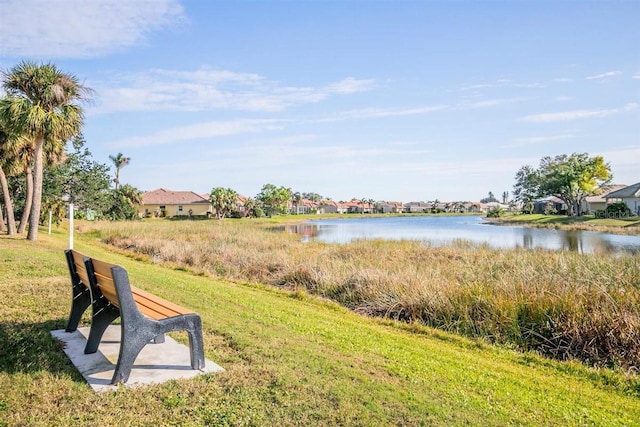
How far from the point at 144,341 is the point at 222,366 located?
78 cm

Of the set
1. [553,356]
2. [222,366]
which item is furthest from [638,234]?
[222,366]

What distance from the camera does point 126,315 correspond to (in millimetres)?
3582

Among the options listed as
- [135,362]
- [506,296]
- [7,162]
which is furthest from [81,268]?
[7,162]

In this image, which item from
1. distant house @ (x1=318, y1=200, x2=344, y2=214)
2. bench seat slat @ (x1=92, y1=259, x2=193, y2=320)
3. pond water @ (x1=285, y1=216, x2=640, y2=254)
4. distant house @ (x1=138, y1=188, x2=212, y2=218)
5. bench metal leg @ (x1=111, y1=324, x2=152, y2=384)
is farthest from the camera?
distant house @ (x1=318, y1=200, x2=344, y2=214)

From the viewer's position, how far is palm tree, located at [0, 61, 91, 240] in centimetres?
1609

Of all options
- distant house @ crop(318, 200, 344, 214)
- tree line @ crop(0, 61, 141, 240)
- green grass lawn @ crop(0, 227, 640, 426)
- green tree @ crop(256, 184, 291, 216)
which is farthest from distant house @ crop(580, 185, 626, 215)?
distant house @ crop(318, 200, 344, 214)

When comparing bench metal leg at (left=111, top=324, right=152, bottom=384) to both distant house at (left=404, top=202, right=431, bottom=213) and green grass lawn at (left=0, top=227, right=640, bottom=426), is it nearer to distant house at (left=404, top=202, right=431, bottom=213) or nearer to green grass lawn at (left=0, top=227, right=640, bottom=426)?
green grass lawn at (left=0, top=227, right=640, bottom=426)

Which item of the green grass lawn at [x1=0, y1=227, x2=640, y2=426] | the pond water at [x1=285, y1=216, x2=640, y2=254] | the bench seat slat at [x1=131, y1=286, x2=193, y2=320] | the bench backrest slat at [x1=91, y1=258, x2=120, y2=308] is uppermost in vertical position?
the bench backrest slat at [x1=91, y1=258, x2=120, y2=308]

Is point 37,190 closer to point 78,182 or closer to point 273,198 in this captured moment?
point 78,182

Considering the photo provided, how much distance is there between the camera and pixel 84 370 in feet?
12.7

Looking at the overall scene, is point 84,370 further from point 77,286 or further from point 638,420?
point 638,420

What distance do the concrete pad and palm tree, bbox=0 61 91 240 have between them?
14.2m

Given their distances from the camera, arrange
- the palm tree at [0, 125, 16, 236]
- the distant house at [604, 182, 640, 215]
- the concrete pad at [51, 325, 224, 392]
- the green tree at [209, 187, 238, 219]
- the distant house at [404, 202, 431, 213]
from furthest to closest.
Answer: the distant house at [404, 202, 431, 213], the green tree at [209, 187, 238, 219], the distant house at [604, 182, 640, 215], the palm tree at [0, 125, 16, 236], the concrete pad at [51, 325, 224, 392]

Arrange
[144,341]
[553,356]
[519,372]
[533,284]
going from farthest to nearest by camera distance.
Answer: [533,284], [553,356], [519,372], [144,341]
